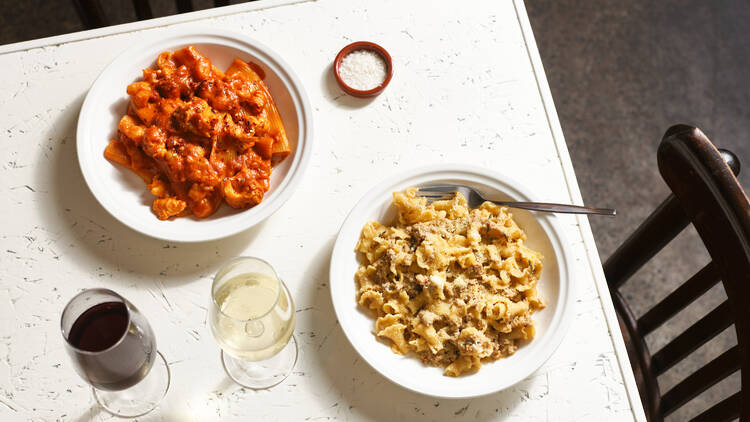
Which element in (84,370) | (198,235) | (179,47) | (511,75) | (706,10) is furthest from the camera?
(706,10)

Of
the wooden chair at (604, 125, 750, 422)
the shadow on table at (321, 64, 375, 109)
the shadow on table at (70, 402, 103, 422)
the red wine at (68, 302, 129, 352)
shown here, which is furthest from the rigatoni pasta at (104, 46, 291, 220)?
the wooden chair at (604, 125, 750, 422)

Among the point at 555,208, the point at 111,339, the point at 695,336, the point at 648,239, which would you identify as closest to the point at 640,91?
the point at 648,239

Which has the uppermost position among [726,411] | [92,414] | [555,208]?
[555,208]

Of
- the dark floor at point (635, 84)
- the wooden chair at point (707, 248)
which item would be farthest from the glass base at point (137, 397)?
the dark floor at point (635, 84)

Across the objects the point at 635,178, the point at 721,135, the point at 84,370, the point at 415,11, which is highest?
the point at 415,11

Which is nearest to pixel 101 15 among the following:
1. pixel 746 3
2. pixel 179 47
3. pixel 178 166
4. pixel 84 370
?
pixel 179 47

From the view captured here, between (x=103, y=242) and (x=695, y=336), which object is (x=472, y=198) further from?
(x=103, y=242)

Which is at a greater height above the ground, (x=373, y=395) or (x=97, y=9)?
(x=97, y=9)

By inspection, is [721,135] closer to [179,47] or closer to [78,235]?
[179,47]
